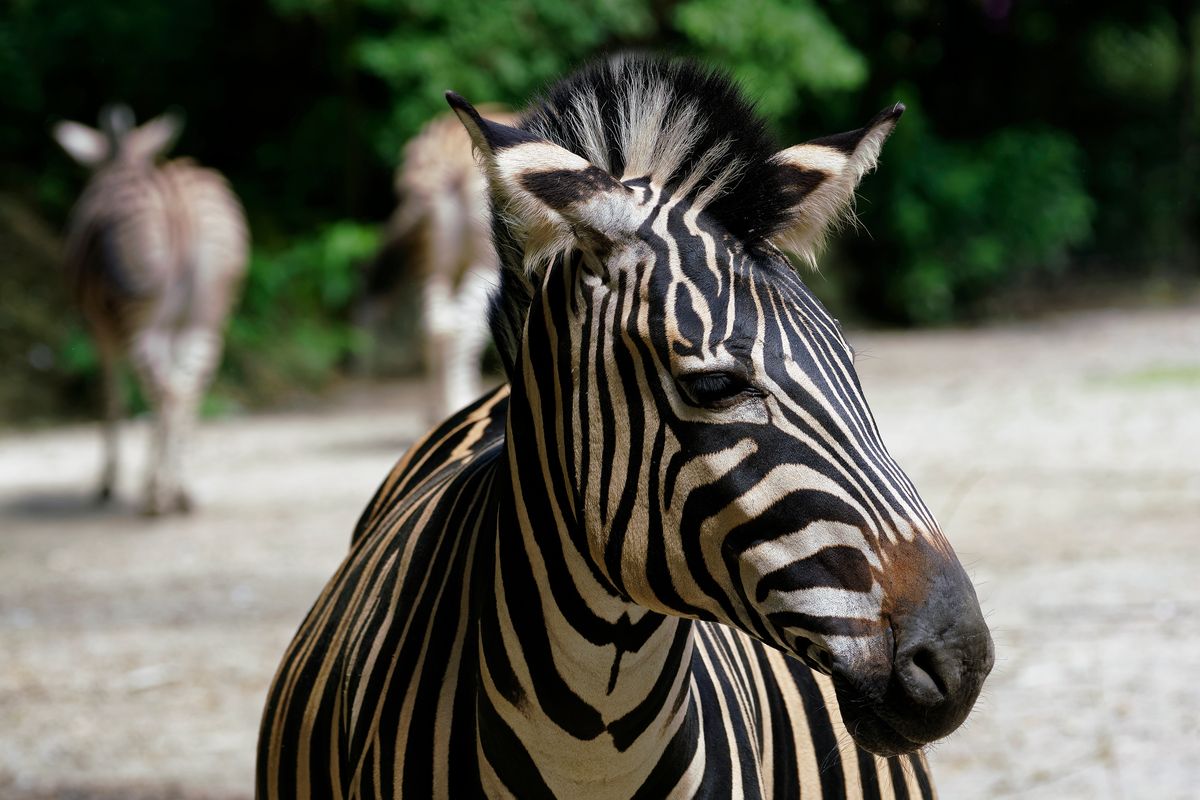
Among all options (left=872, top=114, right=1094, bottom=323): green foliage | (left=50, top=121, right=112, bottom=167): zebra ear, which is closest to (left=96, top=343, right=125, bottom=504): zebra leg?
(left=50, top=121, right=112, bottom=167): zebra ear

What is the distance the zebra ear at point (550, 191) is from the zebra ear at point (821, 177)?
0.78 feet

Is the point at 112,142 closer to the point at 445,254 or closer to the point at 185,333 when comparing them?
the point at 185,333

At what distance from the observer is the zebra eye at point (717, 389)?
1.63 meters

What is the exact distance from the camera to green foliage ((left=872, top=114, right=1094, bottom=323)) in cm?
1741

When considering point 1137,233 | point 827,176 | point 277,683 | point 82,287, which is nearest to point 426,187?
point 82,287

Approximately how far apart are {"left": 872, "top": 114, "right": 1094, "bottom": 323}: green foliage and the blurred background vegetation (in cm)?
4

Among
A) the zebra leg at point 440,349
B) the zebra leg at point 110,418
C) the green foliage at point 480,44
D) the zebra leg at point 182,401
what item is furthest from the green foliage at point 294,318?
the zebra leg at point 182,401

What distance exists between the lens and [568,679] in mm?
1814

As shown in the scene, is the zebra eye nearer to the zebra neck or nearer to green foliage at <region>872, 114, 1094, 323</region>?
the zebra neck

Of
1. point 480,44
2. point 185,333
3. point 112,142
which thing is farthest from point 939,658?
point 480,44

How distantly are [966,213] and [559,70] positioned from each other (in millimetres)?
7824

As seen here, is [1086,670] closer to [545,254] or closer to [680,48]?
[545,254]

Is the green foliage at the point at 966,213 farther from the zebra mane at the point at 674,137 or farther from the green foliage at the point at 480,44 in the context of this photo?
the zebra mane at the point at 674,137

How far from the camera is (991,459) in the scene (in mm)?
8953
